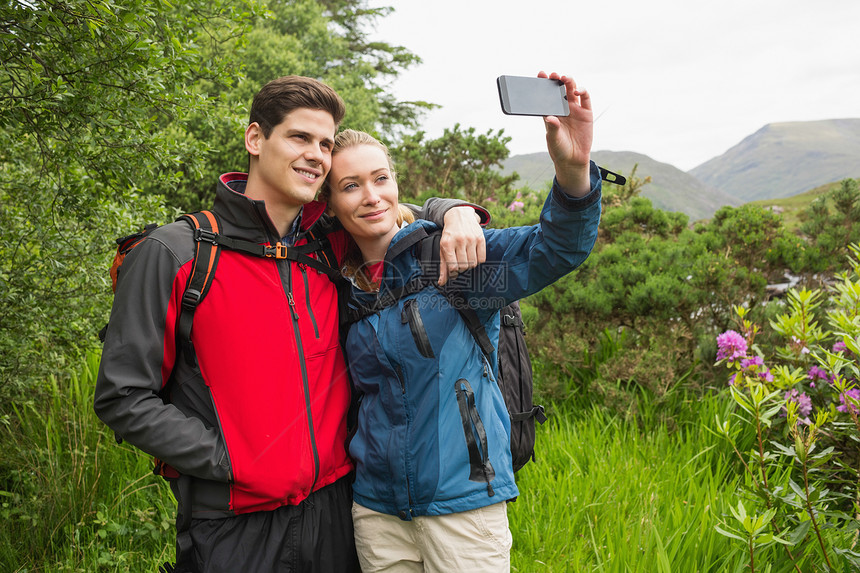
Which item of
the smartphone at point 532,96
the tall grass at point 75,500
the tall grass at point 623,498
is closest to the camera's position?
the smartphone at point 532,96

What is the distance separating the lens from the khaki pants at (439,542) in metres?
→ 1.66

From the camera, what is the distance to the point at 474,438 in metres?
1.68

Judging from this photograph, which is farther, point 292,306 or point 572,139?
point 292,306

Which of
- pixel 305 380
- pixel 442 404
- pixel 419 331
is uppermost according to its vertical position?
pixel 419 331

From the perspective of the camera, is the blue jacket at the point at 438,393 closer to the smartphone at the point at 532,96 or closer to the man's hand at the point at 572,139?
the man's hand at the point at 572,139

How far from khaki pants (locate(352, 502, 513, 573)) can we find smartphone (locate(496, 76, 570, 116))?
1202 millimetres

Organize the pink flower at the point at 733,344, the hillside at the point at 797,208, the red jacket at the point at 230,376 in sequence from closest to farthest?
the red jacket at the point at 230,376 → the pink flower at the point at 733,344 → the hillside at the point at 797,208

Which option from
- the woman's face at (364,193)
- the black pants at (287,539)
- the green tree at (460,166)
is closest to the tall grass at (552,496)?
the black pants at (287,539)

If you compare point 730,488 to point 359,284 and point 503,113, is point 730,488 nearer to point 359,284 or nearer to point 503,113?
point 359,284

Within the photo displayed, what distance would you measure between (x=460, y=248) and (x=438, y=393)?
46cm

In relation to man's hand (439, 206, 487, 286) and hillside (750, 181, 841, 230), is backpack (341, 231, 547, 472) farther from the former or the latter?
hillside (750, 181, 841, 230)

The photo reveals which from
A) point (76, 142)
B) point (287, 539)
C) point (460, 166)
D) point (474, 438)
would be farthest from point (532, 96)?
point (460, 166)

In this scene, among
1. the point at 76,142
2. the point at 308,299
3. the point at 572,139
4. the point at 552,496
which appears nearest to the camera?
the point at 572,139

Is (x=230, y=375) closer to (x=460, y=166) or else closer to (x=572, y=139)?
(x=572, y=139)
